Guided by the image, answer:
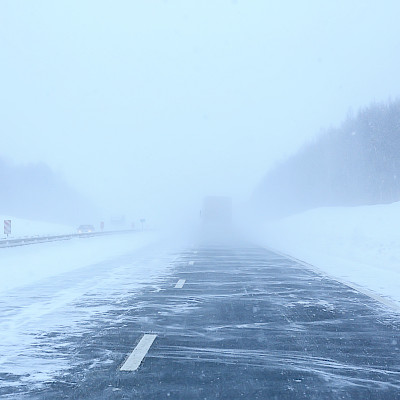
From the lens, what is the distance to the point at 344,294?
39.1 ft

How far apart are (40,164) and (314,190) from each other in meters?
64.7

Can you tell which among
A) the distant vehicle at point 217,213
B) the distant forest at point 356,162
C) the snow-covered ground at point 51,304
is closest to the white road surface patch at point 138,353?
the snow-covered ground at point 51,304

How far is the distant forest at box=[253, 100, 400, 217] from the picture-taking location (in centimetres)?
7144

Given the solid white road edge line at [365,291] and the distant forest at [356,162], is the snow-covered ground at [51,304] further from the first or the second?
the distant forest at [356,162]

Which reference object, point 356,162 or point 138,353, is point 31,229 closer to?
point 356,162

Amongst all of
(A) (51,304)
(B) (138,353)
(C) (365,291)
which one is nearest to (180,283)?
(A) (51,304)

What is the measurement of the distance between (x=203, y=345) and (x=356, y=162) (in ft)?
244

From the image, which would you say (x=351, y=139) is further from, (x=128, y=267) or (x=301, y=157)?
(x=128, y=267)

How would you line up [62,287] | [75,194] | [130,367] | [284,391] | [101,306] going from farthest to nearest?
[75,194] → [62,287] → [101,306] → [130,367] → [284,391]

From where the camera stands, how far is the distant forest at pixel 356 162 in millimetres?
71438

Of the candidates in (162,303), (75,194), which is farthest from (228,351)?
(75,194)

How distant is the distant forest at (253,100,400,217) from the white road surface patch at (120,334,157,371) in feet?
218

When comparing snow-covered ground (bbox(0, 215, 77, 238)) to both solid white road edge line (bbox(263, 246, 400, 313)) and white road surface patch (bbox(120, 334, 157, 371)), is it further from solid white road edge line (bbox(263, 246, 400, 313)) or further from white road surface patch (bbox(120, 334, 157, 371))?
white road surface patch (bbox(120, 334, 157, 371))

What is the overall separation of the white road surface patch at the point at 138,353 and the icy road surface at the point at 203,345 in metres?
0.01
